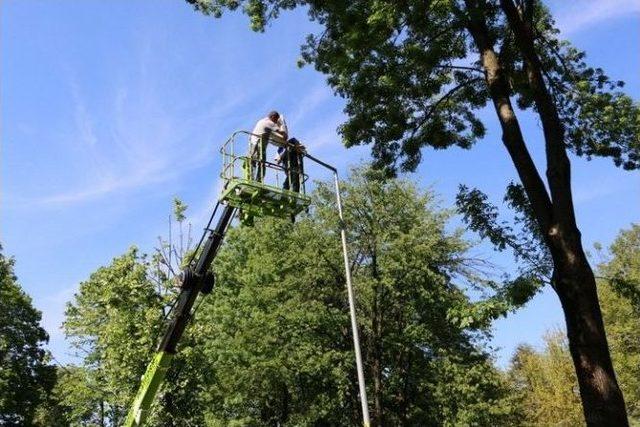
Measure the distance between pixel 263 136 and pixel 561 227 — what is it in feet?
20.9

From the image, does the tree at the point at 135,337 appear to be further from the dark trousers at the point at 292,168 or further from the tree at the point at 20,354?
the tree at the point at 20,354

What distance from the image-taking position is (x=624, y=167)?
37.8ft

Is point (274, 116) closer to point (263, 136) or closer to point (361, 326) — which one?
point (263, 136)

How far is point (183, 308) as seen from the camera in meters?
11.9

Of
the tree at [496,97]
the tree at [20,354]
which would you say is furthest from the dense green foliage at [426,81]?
the tree at [20,354]

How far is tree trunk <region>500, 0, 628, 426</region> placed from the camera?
704 cm

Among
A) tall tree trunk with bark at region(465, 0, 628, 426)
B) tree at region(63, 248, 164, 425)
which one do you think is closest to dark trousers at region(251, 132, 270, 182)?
tall tree trunk with bark at region(465, 0, 628, 426)

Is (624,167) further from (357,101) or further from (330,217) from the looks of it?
(330,217)

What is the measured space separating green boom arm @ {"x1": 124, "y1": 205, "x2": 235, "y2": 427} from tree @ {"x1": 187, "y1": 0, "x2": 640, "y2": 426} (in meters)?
3.42

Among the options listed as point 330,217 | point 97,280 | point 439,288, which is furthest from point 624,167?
point 97,280

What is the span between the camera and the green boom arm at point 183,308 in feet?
38.4

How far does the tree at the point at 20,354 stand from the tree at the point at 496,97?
1264 inches

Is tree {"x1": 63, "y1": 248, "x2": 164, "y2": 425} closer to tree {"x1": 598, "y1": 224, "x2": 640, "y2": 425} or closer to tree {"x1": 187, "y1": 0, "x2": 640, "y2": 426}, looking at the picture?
tree {"x1": 187, "y1": 0, "x2": 640, "y2": 426}

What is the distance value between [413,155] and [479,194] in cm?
202
